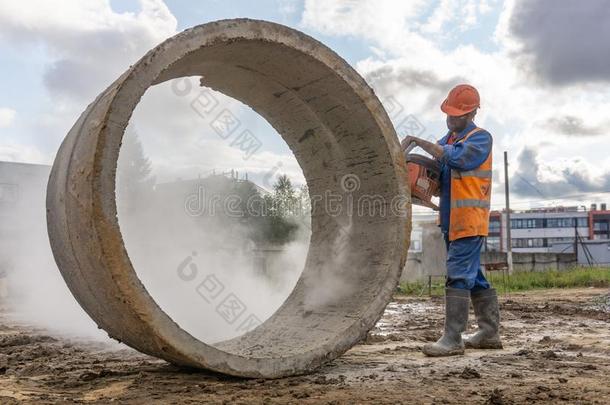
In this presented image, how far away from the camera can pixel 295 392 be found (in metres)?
3.17

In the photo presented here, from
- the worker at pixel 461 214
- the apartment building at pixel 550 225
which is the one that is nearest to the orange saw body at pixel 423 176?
the worker at pixel 461 214

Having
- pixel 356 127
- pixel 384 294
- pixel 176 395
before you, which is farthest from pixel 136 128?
pixel 176 395

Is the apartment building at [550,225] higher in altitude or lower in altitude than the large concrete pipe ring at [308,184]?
higher

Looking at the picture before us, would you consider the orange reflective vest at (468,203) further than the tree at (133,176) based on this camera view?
No

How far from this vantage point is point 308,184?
5207mm

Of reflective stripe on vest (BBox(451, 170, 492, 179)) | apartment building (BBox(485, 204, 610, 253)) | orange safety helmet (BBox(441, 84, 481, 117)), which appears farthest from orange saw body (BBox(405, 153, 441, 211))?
apartment building (BBox(485, 204, 610, 253))

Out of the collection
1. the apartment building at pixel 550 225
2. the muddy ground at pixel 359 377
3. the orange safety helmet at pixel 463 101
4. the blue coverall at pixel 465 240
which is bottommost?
the muddy ground at pixel 359 377

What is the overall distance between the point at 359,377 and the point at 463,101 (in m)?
2.15

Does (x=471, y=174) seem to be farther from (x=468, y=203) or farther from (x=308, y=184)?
(x=308, y=184)

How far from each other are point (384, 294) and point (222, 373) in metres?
1.27

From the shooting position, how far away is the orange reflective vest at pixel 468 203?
4.41m

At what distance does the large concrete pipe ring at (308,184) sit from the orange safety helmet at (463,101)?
1.98 feet

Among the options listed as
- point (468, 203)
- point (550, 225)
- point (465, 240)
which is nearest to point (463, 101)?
point (468, 203)

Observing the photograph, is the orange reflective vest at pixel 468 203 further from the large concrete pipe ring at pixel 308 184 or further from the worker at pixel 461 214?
the large concrete pipe ring at pixel 308 184
